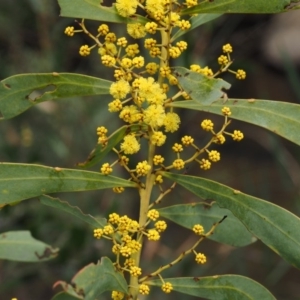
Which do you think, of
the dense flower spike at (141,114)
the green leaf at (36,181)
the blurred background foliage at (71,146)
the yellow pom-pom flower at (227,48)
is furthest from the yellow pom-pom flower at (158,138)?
the blurred background foliage at (71,146)

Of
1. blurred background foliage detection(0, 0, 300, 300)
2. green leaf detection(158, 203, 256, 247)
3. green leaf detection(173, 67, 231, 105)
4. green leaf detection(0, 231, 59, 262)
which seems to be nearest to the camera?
green leaf detection(173, 67, 231, 105)

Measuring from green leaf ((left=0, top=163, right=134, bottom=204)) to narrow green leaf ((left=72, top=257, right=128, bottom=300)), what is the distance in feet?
0.56

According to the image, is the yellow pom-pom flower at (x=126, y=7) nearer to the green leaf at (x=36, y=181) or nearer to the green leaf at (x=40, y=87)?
the green leaf at (x=40, y=87)

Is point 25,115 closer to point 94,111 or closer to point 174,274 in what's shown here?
point 94,111

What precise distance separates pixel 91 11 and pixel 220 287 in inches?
22.0

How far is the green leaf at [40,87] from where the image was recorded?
53.6 inches

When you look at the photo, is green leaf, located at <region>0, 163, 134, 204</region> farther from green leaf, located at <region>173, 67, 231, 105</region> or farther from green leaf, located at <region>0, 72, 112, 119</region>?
green leaf, located at <region>173, 67, 231, 105</region>

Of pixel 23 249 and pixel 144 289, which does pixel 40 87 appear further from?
pixel 23 249

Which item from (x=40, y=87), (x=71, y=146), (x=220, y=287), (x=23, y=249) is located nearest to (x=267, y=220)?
(x=220, y=287)

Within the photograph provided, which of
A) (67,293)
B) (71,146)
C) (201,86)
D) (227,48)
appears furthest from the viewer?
(71,146)

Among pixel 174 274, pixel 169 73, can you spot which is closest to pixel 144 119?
pixel 169 73

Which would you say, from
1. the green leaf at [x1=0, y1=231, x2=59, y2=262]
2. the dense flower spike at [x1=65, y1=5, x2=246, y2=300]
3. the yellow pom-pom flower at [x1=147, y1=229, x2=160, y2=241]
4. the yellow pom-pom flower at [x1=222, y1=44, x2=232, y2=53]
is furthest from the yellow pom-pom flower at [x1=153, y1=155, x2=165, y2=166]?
the green leaf at [x1=0, y1=231, x2=59, y2=262]

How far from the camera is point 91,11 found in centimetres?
135

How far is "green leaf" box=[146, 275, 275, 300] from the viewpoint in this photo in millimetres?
1344
